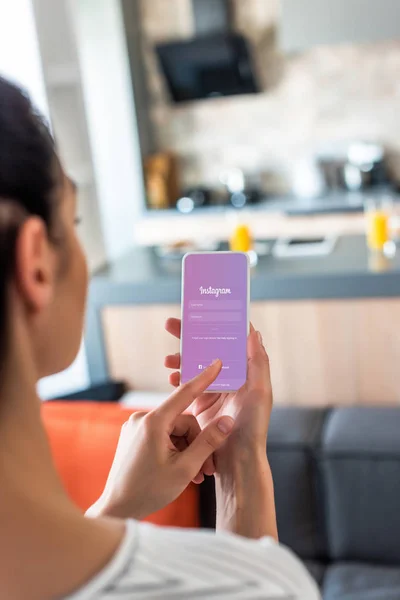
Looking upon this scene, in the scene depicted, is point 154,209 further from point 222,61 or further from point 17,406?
point 17,406

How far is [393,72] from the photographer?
11.9 ft

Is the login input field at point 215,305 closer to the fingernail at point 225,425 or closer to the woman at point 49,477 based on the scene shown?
the fingernail at point 225,425

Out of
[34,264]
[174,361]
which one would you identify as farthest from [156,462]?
[34,264]

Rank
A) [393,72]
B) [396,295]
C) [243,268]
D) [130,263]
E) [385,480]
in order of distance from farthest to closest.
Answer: [393,72]
[130,263]
[396,295]
[385,480]
[243,268]

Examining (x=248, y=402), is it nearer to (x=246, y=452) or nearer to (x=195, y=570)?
(x=246, y=452)

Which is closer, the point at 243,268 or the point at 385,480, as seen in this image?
the point at 243,268

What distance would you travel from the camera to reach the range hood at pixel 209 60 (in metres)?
3.64

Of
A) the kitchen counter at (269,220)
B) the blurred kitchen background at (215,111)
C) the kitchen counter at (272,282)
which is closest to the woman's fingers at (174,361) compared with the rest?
the kitchen counter at (272,282)

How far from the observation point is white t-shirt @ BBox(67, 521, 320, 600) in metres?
0.47

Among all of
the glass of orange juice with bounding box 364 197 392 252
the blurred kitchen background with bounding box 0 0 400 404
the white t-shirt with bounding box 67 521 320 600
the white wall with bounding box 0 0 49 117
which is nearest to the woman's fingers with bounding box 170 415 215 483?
the white t-shirt with bounding box 67 521 320 600

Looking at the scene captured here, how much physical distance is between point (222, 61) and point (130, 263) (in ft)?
5.04

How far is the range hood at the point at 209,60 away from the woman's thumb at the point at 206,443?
3.15 m

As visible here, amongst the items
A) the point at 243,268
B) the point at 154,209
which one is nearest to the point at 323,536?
the point at 243,268

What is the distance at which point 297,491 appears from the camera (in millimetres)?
1411
